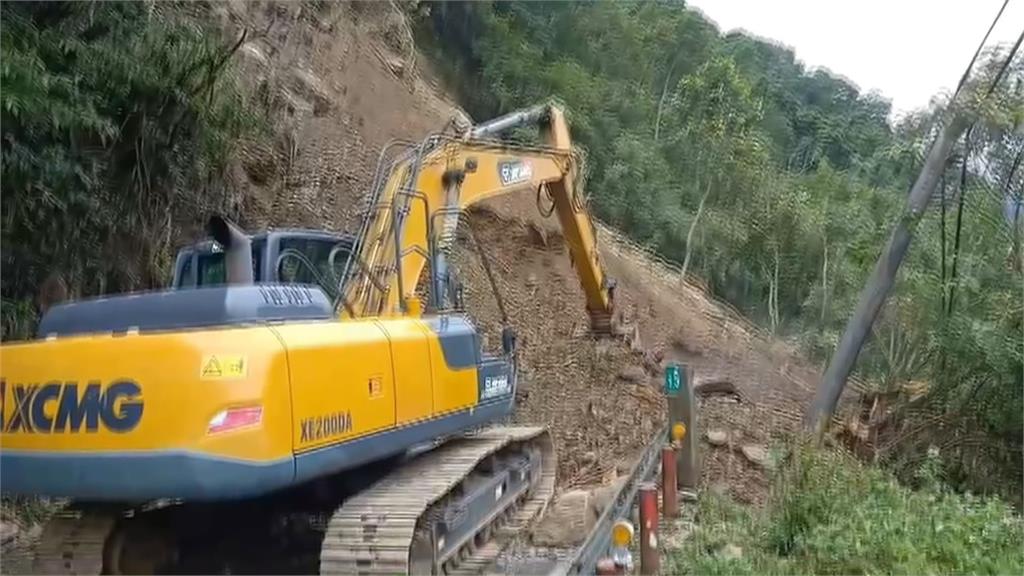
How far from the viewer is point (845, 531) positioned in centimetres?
687

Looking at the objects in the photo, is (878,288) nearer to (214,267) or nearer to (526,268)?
(214,267)

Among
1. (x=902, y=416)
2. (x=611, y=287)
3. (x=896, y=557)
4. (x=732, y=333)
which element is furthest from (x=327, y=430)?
(x=732, y=333)

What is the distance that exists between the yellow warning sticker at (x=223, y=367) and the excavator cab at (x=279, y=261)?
1.40 m

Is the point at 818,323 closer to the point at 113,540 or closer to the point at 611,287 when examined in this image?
the point at 611,287

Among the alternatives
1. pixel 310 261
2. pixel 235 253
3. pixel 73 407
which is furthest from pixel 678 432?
pixel 73 407

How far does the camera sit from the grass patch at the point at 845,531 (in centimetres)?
655

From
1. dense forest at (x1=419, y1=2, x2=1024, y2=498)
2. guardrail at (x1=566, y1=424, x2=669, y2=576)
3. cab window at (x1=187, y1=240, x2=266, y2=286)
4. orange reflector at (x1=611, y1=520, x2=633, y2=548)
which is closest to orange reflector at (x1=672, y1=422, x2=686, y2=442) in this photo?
guardrail at (x1=566, y1=424, x2=669, y2=576)

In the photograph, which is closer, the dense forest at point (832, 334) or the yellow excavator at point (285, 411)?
the yellow excavator at point (285, 411)

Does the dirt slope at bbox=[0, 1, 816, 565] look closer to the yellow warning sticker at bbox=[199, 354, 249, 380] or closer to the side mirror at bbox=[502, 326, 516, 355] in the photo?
the side mirror at bbox=[502, 326, 516, 355]

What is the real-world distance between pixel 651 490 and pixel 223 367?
247 centimetres

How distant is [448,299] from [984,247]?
21.6 ft

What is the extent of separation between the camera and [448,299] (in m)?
7.82

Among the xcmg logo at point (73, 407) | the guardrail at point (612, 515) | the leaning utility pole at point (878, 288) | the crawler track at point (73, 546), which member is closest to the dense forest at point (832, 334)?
the leaning utility pole at point (878, 288)

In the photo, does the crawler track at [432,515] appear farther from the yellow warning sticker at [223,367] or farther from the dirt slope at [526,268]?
the dirt slope at [526,268]
